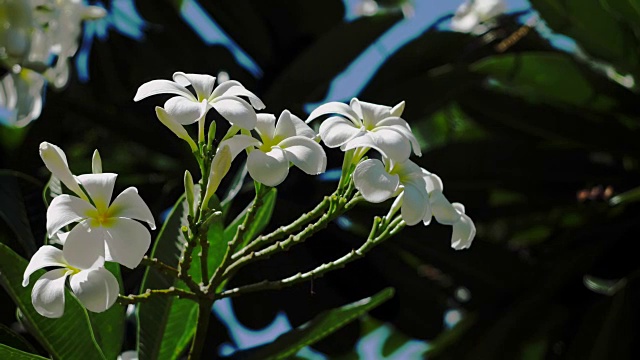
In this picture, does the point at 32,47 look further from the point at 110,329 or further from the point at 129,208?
the point at 129,208

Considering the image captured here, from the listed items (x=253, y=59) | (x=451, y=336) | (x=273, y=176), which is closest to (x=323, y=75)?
(x=253, y=59)

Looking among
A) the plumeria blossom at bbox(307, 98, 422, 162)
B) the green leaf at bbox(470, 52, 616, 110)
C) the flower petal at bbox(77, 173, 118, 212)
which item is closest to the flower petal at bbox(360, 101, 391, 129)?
the plumeria blossom at bbox(307, 98, 422, 162)

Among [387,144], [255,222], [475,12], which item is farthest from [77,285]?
[475,12]

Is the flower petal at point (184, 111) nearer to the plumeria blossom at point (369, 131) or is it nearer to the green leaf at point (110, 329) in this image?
the plumeria blossom at point (369, 131)

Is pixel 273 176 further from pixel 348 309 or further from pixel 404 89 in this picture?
pixel 404 89

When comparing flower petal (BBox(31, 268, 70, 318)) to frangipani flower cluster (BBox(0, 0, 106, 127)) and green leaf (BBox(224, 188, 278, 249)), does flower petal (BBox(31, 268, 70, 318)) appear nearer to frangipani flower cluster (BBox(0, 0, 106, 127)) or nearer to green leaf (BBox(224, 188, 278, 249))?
green leaf (BBox(224, 188, 278, 249))

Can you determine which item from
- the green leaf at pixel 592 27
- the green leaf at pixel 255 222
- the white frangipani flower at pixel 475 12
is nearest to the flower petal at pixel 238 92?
the green leaf at pixel 255 222
